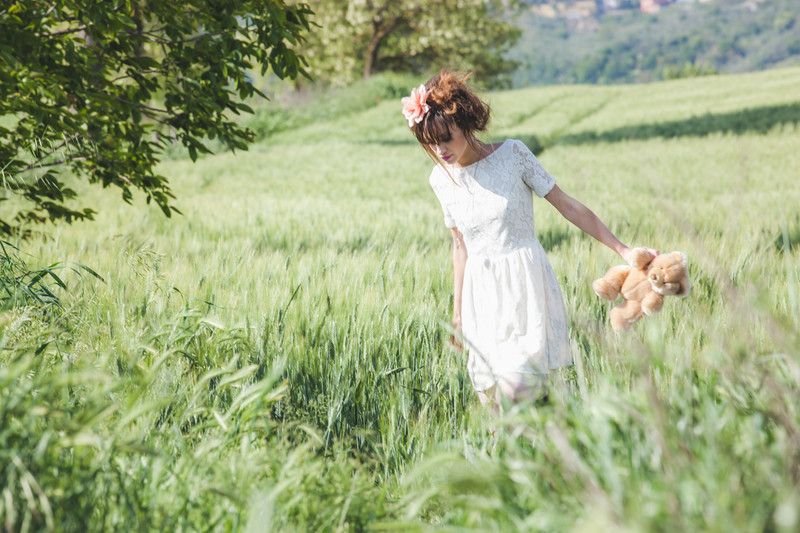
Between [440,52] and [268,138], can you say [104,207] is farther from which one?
[440,52]

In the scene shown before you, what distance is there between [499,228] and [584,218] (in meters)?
0.32

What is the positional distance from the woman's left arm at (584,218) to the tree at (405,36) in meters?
24.4

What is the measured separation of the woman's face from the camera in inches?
85.2

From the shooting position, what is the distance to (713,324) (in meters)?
2.10

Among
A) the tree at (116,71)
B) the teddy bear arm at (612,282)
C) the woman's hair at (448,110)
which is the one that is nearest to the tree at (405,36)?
the tree at (116,71)

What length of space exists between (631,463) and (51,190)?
103 inches

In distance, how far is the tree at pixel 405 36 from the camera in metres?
26.5

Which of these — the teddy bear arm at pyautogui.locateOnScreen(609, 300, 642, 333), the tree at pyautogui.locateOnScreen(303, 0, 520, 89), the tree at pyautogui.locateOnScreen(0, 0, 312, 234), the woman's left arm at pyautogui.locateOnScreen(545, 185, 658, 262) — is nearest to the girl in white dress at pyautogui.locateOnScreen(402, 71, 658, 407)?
the woman's left arm at pyautogui.locateOnScreen(545, 185, 658, 262)

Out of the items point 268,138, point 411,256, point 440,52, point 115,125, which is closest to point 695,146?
point 411,256

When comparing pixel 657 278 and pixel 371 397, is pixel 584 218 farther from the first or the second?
pixel 371 397

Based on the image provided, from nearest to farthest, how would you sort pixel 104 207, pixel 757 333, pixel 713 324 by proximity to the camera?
pixel 757 333
pixel 713 324
pixel 104 207

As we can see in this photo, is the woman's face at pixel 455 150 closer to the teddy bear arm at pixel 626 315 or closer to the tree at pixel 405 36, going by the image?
the teddy bear arm at pixel 626 315

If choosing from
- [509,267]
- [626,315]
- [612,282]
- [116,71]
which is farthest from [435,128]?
[116,71]

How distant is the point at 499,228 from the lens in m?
2.20
